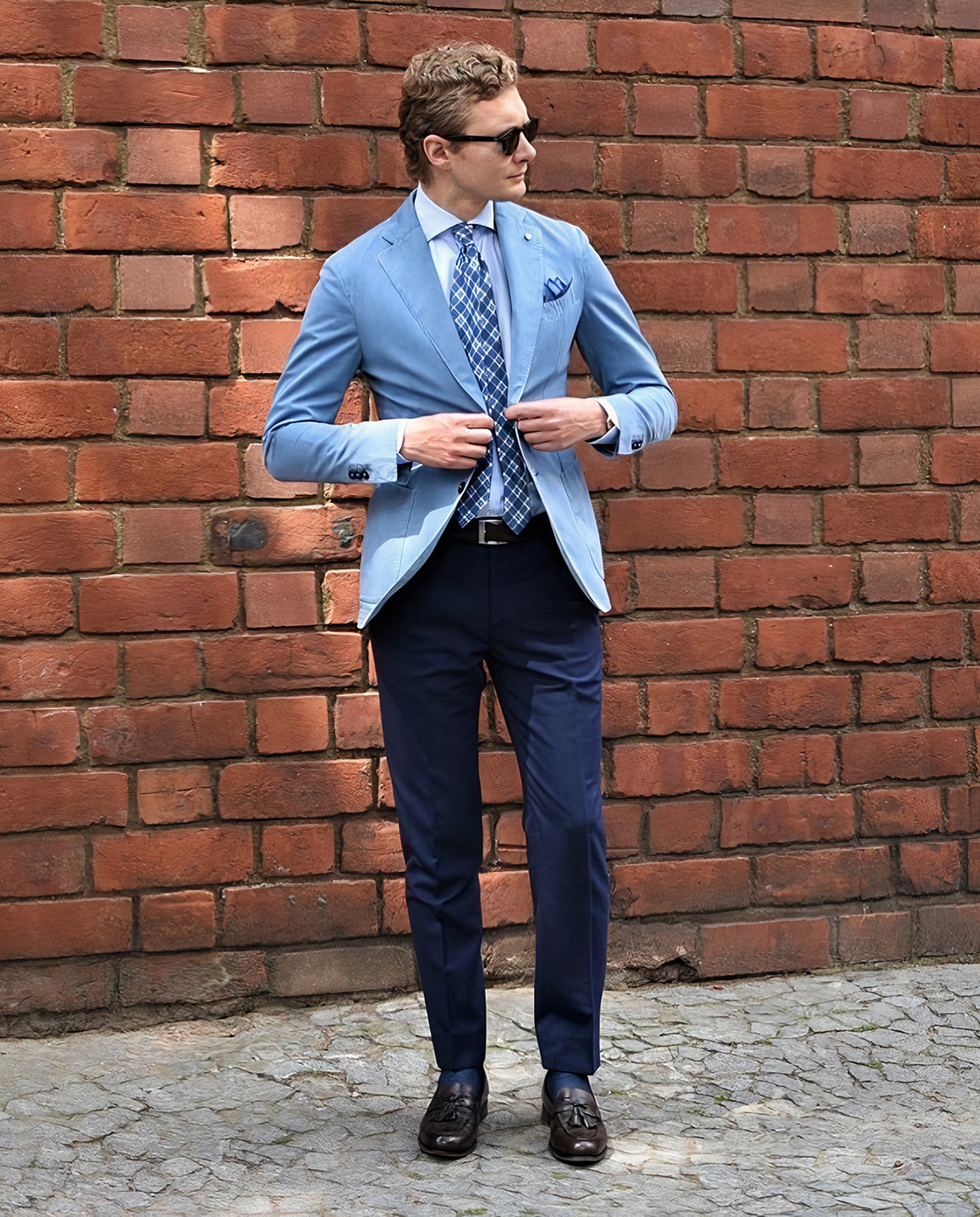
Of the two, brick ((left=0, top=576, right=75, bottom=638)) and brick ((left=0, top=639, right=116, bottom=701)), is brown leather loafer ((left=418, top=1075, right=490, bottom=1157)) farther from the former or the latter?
brick ((left=0, top=576, right=75, bottom=638))

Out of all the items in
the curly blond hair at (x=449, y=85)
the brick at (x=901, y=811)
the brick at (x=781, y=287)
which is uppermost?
the curly blond hair at (x=449, y=85)

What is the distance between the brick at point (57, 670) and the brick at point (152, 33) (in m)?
1.27

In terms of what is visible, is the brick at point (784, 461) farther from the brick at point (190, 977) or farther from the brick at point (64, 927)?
the brick at point (64, 927)

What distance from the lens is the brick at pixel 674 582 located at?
3156 millimetres

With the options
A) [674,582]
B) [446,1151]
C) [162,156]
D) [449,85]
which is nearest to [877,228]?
[674,582]

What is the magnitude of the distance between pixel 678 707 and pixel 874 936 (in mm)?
758

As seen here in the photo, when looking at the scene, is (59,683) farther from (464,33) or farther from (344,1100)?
(464,33)

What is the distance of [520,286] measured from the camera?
2.41 metres

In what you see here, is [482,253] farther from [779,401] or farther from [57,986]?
[57,986]

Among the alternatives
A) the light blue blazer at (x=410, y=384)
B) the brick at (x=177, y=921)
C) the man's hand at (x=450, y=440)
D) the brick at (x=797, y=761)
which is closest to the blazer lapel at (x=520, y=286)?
the light blue blazer at (x=410, y=384)

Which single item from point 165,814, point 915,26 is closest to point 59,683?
point 165,814

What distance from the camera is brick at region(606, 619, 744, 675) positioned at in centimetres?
315

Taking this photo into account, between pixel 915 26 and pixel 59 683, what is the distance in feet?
8.21

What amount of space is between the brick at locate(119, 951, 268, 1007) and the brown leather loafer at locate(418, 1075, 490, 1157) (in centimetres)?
71
